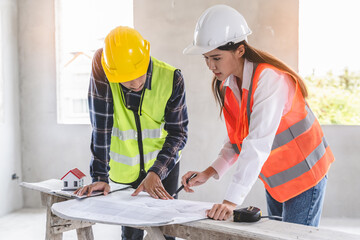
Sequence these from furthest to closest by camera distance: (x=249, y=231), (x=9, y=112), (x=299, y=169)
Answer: (x=9, y=112) < (x=299, y=169) < (x=249, y=231)

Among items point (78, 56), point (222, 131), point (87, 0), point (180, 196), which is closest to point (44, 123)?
point (78, 56)

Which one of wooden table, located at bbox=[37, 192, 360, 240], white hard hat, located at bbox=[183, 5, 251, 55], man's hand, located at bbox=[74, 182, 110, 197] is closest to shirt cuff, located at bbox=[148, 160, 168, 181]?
man's hand, located at bbox=[74, 182, 110, 197]

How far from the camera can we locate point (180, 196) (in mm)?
3824

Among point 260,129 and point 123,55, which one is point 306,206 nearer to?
point 260,129

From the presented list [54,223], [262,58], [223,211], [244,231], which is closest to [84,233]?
[54,223]

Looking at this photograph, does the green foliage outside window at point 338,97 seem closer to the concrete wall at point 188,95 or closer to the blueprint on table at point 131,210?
the concrete wall at point 188,95

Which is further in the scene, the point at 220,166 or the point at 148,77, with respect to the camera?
the point at 148,77

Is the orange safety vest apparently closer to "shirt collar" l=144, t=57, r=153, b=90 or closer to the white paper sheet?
"shirt collar" l=144, t=57, r=153, b=90

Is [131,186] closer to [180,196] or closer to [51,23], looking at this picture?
[180,196]

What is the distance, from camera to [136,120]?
177 cm

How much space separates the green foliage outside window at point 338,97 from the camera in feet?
12.4

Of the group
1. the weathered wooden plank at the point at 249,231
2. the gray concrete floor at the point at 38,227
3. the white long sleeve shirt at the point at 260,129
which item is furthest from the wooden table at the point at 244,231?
the gray concrete floor at the point at 38,227

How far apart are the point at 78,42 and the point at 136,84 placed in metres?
2.75

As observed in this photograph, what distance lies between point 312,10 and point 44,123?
3183 millimetres
